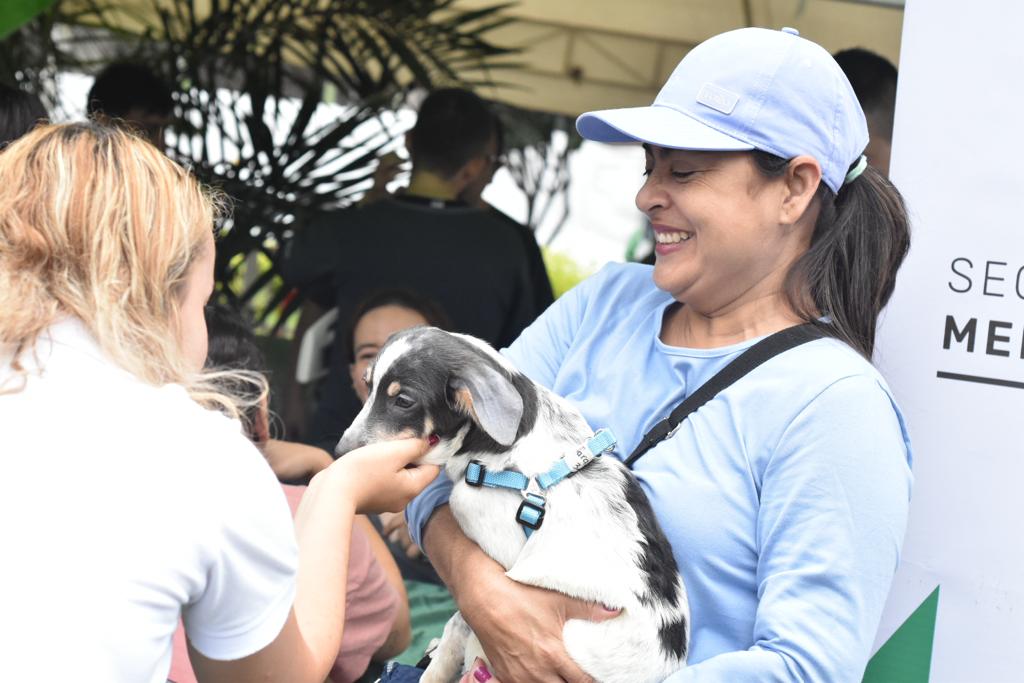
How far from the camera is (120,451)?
1.40 m

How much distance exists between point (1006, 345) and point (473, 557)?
117 centimetres

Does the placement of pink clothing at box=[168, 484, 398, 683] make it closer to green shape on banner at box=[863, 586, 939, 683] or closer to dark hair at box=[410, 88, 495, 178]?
green shape on banner at box=[863, 586, 939, 683]

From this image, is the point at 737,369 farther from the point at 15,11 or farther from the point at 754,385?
the point at 15,11

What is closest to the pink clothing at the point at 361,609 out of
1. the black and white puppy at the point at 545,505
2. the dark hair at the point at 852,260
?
the black and white puppy at the point at 545,505

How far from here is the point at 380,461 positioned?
6.31ft

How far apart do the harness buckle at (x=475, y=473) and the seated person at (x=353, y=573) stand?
38.7 inches

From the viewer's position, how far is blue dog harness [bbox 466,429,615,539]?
1999mm

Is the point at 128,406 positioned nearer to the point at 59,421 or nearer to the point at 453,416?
the point at 59,421

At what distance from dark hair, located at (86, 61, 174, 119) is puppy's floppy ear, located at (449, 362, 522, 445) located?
3870 millimetres

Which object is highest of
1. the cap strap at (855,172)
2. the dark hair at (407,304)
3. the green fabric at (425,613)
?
the cap strap at (855,172)

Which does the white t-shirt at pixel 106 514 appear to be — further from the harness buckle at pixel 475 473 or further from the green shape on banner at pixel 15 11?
the green shape on banner at pixel 15 11

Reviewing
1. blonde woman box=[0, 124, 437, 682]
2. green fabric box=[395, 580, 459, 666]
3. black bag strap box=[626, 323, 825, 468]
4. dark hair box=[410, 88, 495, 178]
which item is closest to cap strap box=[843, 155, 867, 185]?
black bag strap box=[626, 323, 825, 468]

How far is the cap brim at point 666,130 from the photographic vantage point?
1.93m

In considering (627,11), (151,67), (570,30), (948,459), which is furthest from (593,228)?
(948,459)
